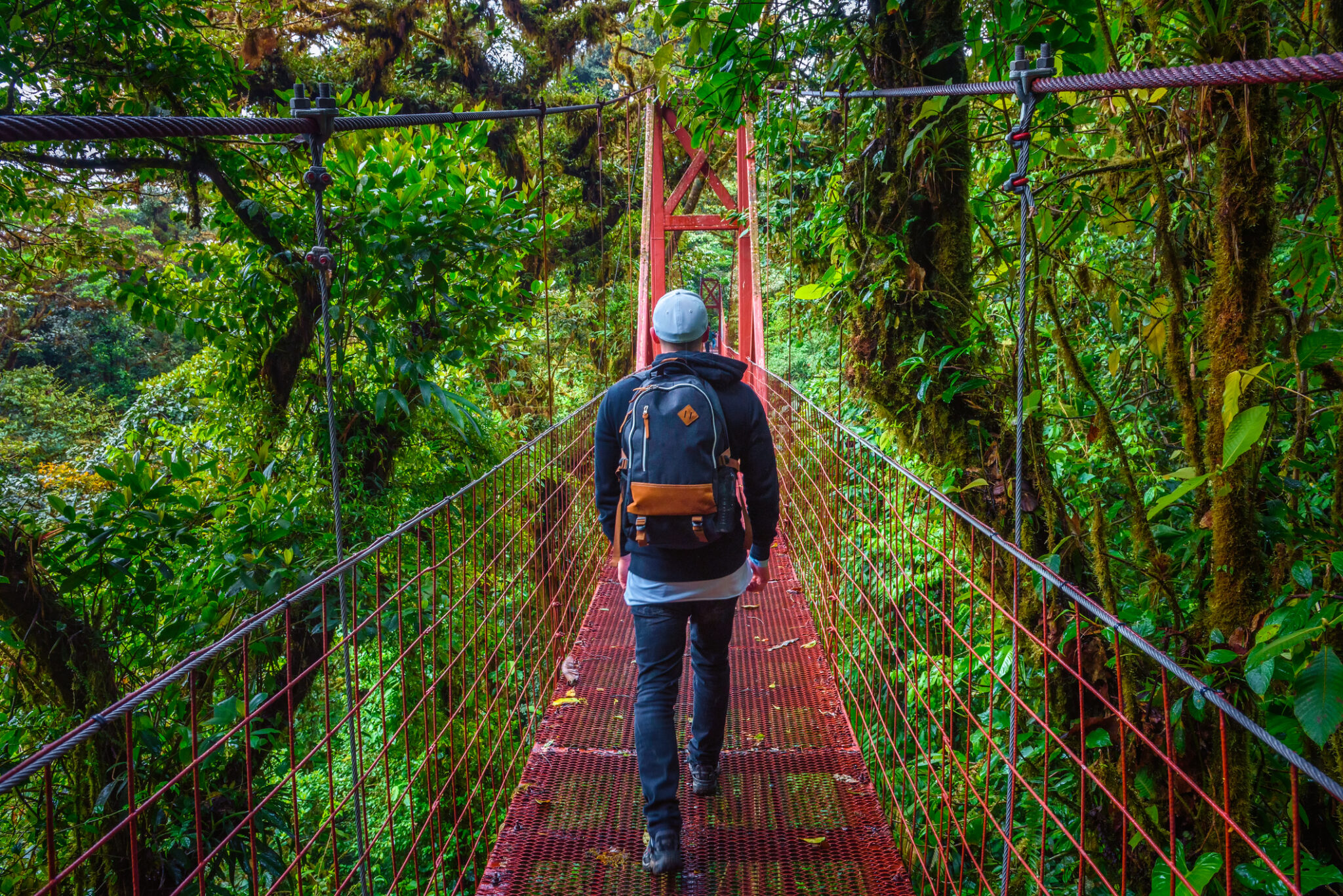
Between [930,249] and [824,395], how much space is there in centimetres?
241

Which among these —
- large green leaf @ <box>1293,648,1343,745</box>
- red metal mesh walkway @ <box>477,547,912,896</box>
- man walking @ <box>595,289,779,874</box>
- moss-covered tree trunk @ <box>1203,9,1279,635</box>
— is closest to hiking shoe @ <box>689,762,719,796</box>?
red metal mesh walkway @ <box>477,547,912,896</box>

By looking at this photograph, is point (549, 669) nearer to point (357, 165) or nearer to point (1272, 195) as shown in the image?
point (357, 165)

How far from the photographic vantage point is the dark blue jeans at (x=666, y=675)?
1455 millimetres

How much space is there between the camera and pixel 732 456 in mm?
1497

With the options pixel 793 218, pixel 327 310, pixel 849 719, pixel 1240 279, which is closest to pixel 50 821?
pixel 327 310

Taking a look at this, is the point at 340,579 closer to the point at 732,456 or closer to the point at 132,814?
the point at 132,814

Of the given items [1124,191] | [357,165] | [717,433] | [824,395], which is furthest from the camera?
[824,395]

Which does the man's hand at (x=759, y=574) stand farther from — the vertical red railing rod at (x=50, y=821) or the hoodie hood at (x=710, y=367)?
the vertical red railing rod at (x=50, y=821)

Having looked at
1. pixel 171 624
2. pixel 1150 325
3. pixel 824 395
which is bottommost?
pixel 171 624

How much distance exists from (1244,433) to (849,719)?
1.37m

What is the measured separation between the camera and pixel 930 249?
2.14 m

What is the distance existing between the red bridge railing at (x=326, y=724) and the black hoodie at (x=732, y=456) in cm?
25

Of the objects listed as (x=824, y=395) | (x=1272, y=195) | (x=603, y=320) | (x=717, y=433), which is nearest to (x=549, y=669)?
(x=717, y=433)

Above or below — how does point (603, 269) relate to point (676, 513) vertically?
above
